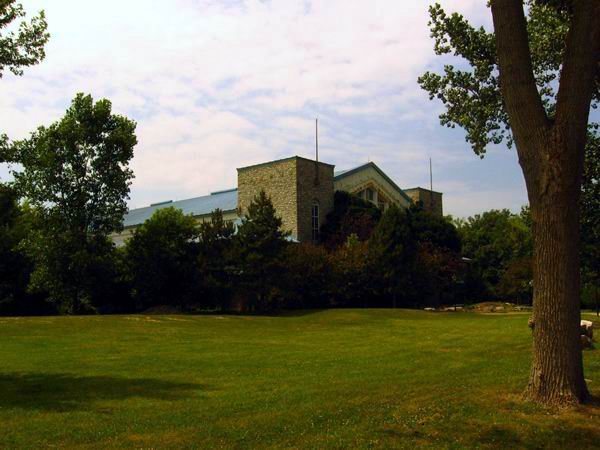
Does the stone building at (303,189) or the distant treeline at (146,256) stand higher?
the stone building at (303,189)

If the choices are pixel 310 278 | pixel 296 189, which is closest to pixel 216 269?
pixel 310 278

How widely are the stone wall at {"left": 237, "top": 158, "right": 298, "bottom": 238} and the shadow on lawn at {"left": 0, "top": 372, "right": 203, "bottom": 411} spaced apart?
120ft

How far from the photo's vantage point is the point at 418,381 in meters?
Answer: 11.3

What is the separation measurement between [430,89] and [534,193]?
8.46 meters

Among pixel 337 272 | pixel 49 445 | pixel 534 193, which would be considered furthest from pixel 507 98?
pixel 337 272

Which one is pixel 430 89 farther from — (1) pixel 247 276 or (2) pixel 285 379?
(1) pixel 247 276

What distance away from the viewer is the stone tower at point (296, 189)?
5059 centimetres

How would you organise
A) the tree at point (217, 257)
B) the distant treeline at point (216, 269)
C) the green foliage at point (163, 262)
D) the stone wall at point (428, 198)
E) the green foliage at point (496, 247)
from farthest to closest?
the stone wall at point (428, 198), the green foliage at point (496, 247), the green foliage at point (163, 262), the tree at point (217, 257), the distant treeline at point (216, 269)

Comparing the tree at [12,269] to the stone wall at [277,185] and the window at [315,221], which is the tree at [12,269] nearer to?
the stone wall at [277,185]

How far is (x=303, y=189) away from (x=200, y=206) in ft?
56.2

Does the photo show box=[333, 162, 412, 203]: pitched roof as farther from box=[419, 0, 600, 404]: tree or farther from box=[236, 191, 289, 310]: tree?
box=[419, 0, 600, 404]: tree

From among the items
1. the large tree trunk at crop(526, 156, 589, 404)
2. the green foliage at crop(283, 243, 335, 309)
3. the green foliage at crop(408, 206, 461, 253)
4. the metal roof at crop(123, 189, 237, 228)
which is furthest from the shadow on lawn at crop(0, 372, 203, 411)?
the metal roof at crop(123, 189, 237, 228)

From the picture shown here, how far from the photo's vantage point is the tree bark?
8195 mm

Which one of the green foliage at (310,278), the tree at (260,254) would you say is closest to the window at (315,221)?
the green foliage at (310,278)
